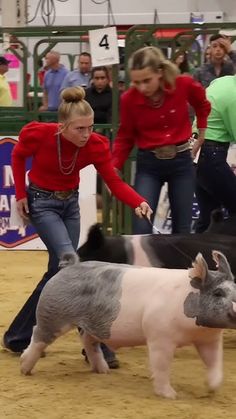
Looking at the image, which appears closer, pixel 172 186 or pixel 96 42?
pixel 172 186

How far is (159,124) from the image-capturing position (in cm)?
618

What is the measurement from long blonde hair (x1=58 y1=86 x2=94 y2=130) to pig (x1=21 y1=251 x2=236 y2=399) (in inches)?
32.3

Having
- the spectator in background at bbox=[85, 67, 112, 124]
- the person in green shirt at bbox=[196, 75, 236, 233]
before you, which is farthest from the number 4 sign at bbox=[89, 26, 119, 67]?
the person in green shirt at bbox=[196, 75, 236, 233]

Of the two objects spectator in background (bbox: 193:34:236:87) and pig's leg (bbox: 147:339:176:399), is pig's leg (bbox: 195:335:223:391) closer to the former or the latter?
pig's leg (bbox: 147:339:176:399)

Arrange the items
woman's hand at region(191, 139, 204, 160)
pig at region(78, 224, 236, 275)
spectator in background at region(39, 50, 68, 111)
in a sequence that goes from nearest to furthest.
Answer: pig at region(78, 224, 236, 275), woman's hand at region(191, 139, 204, 160), spectator in background at region(39, 50, 68, 111)

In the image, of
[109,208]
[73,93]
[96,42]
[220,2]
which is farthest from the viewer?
[220,2]

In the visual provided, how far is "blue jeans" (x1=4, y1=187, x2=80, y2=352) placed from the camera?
553 cm

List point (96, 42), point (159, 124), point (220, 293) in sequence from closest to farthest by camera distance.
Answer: point (220, 293)
point (159, 124)
point (96, 42)

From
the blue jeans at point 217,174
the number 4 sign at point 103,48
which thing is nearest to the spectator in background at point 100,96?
the number 4 sign at point 103,48

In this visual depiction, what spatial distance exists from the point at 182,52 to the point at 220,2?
500 inches

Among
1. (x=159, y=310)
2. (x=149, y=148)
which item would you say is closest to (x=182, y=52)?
(x=149, y=148)

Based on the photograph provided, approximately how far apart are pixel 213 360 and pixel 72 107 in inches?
65.5

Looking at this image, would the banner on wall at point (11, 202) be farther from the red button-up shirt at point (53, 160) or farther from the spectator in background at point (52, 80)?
the red button-up shirt at point (53, 160)

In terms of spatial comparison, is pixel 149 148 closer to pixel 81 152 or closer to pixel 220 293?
pixel 81 152
